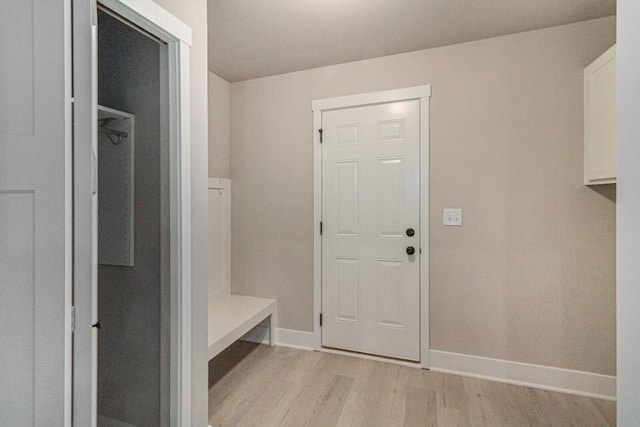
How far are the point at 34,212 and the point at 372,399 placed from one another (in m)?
2.11

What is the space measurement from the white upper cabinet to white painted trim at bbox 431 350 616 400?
131 centimetres

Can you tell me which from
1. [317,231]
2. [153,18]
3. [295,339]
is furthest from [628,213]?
[295,339]

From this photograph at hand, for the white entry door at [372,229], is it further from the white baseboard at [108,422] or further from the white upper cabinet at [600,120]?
the white baseboard at [108,422]

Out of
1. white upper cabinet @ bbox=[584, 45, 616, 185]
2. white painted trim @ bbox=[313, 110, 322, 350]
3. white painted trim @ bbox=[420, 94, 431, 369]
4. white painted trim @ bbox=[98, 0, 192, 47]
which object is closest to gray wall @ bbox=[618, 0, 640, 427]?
white upper cabinet @ bbox=[584, 45, 616, 185]

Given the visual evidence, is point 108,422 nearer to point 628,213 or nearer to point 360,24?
point 628,213

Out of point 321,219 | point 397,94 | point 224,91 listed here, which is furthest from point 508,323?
point 224,91

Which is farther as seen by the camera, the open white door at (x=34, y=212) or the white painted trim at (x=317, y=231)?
the white painted trim at (x=317, y=231)

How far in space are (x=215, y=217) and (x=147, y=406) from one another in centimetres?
157

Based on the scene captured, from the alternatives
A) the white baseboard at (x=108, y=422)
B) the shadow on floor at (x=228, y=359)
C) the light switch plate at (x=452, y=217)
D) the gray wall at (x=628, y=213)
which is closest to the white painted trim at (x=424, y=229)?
the light switch plate at (x=452, y=217)

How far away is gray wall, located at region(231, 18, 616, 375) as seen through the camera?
7.21 ft

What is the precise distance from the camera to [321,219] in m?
2.89

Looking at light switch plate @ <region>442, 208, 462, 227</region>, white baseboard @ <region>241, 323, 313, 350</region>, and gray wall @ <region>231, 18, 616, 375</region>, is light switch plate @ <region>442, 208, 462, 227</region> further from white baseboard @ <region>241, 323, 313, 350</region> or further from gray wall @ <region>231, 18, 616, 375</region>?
white baseboard @ <region>241, 323, 313, 350</region>

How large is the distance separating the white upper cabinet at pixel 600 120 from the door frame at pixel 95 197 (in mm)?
2301

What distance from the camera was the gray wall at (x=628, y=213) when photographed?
747 mm
